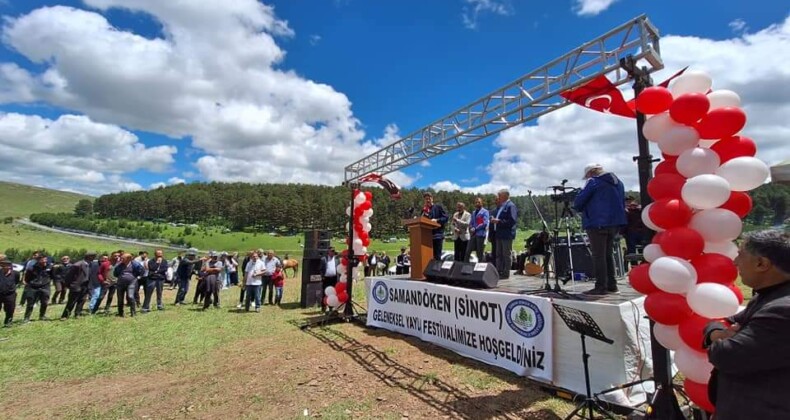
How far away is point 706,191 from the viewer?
2859 millimetres

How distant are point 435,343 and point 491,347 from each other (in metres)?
1.32

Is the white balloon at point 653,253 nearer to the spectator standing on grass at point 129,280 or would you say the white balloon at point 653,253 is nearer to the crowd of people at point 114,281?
the crowd of people at point 114,281

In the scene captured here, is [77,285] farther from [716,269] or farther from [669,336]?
[716,269]

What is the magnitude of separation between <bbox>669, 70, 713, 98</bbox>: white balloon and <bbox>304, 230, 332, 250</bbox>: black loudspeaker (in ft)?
32.3

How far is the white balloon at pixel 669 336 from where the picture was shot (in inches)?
117

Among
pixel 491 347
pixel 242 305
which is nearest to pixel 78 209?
pixel 242 305

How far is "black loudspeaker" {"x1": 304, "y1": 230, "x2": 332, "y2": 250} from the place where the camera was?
11.8 m

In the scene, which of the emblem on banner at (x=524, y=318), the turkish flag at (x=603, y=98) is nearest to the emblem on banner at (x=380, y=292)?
the emblem on banner at (x=524, y=318)

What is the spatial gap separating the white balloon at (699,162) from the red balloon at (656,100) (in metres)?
0.48

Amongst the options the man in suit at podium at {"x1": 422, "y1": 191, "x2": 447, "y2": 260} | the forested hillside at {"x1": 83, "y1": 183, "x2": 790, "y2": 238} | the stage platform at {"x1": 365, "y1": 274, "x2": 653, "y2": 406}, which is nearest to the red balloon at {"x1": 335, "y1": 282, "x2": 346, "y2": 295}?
the man in suit at podium at {"x1": 422, "y1": 191, "x2": 447, "y2": 260}

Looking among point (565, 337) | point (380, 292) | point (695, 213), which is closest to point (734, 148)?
point (695, 213)

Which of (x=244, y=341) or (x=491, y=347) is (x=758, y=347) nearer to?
(x=491, y=347)

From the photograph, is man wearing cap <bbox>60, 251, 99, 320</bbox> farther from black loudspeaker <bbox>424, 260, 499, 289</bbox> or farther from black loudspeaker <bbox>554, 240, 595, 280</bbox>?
black loudspeaker <bbox>554, 240, 595, 280</bbox>

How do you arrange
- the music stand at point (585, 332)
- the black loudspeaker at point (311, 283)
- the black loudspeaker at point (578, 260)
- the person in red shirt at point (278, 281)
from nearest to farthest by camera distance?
the music stand at point (585, 332) < the black loudspeaker at point (578, 260) < the black loudspeaker at point (311, 283) < the person in red shirt at point (278, 281)
